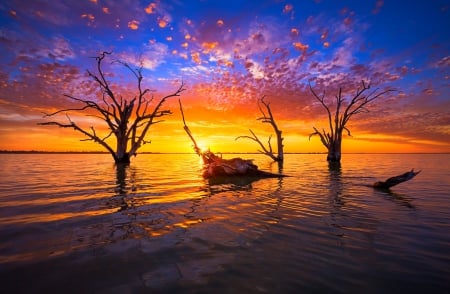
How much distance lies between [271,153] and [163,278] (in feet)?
117

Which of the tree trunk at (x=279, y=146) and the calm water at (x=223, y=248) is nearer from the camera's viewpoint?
the calm water at (x=223, y=248)

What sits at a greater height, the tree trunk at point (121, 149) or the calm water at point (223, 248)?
the tree trunk at point (121, 149)

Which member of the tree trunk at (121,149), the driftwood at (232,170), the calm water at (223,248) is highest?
the tree trunk at (121,149)

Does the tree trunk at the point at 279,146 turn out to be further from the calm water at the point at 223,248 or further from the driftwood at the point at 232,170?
the calm water at the point at 223,248

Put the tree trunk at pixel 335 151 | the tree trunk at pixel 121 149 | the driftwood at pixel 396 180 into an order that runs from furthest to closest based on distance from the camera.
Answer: the tree trunk at pixel 335 151 → the tree trunk at pixel 121 149 → the driftwood at pixel 396 180

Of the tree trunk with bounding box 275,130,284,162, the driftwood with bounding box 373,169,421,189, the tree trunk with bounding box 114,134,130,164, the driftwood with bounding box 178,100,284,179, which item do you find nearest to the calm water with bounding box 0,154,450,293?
the driftwood with bounding box 373,169,421,189

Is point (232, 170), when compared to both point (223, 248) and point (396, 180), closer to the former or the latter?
point (396, 180)

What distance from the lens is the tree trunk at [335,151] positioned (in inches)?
1406

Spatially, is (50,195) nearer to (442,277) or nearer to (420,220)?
(442,277)

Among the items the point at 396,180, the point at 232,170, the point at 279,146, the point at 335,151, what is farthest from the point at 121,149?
the point at 335,151

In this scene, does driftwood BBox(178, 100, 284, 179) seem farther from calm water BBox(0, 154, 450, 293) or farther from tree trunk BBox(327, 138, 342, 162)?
tree trunk BBox(327, 138, 342, 162)

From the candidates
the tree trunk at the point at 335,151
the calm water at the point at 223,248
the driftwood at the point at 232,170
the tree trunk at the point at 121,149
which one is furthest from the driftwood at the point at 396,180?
the tree trunk at the point at 335,151

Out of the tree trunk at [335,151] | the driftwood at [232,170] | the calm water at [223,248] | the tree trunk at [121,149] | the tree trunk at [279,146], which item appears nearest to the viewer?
the calm water at [223,248]

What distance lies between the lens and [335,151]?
118 feet
